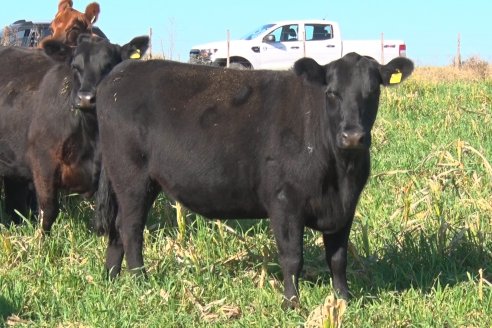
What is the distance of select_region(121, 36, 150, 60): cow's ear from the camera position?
770 cm

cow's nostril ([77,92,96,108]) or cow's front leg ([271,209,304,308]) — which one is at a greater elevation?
cow's nostril ([77,92,96,108])

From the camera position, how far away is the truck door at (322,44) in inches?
1042

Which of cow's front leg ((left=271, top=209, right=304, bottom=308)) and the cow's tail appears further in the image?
the cow's tail

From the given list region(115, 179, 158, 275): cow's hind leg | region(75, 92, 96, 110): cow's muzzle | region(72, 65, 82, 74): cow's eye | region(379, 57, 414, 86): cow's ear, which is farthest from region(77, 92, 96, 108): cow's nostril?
region(379, 57, 414, 86): cow's ear

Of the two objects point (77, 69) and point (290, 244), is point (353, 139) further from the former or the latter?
point (77, 69)

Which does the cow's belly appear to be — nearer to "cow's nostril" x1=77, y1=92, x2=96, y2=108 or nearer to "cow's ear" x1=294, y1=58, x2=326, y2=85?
"cow's nostril" x1=77, y1=92, x2=96, y2=108

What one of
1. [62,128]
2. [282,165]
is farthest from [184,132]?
[62,128]

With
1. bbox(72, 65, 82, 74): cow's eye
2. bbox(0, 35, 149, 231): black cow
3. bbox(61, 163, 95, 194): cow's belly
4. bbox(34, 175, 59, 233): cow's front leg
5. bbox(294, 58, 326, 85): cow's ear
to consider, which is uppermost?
bbox(294, 58, 326, 85): cow's ear

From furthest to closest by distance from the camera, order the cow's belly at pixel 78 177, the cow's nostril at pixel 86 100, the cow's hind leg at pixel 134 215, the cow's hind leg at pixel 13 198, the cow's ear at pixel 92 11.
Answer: the cow's ear at pixel 92 11
the cow's hind leg at pixel 13 198
the cow's belly at pixel 78 177
the cow's nostril at pixel 86 100
the cow's hind leg at pixel 134 215

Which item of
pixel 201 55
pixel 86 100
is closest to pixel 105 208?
pixel 86 100

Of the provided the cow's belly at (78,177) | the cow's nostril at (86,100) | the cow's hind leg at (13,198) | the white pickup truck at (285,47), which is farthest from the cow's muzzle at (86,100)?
the white pickup truck at (285,47)

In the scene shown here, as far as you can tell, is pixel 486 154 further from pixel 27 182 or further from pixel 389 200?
pixel 27 182

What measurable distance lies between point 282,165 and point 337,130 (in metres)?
0.47

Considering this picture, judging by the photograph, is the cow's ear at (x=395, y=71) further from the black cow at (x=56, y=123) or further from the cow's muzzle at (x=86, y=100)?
the black cow at (x=56, y=123)
